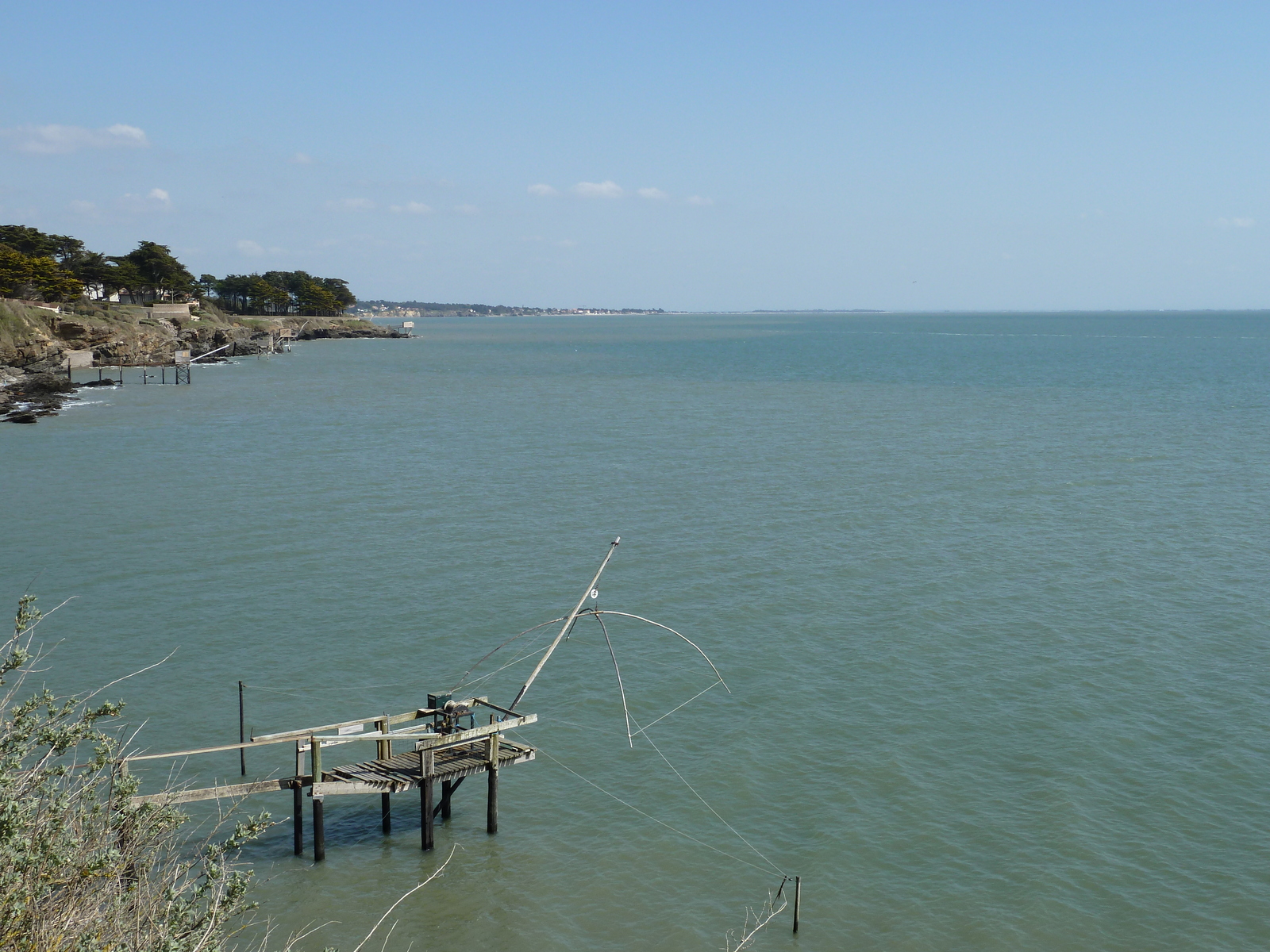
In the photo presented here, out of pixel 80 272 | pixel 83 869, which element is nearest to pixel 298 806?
pixel 83 869

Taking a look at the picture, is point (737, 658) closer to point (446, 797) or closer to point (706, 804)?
point (706, 804)

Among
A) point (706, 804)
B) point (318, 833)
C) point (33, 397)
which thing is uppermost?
point (33, 397)

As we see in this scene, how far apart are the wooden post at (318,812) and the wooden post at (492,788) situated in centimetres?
258

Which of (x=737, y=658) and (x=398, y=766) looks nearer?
(x=398, y=766)

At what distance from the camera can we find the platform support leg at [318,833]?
54.5 ft

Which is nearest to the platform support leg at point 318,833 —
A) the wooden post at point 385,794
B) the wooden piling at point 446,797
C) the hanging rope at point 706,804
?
the wooden post at point 385,794

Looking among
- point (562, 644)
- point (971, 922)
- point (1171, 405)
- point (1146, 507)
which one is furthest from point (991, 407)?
point (971, 922)

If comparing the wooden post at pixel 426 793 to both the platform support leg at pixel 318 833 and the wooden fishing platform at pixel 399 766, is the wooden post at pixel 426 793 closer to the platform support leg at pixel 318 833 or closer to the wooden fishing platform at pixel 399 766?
the wooden fishing platform at pixel 399 766

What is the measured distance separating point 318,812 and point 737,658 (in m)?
11.4

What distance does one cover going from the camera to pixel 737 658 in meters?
25.5

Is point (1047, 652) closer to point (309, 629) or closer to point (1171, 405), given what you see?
point (309, 629)

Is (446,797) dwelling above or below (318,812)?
below

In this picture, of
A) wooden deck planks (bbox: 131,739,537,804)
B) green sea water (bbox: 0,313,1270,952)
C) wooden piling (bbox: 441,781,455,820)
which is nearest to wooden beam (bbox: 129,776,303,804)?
wooden deck planks (bbox: 131,739,537,804)

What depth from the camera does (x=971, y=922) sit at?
51.4ft
